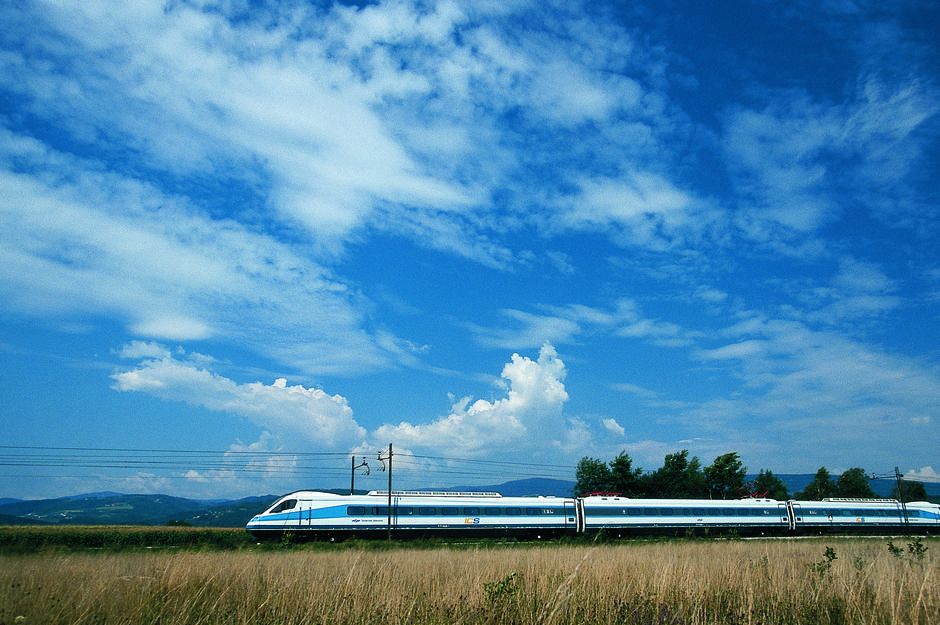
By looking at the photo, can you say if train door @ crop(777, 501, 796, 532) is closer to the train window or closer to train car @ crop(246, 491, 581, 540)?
train car @ crop(246, 491, 581, 540)

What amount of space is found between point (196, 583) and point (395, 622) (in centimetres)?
360

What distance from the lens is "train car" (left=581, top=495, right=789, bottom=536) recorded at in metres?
45.1

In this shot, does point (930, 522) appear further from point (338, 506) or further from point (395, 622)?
point (395, 622)

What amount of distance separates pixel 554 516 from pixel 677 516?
1155 cm

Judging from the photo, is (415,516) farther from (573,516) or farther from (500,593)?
(500,593)

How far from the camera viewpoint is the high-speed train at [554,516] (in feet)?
124

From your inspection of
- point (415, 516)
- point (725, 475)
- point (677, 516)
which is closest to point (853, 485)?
point (725, 475)

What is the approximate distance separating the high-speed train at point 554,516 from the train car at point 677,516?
0.27 feet

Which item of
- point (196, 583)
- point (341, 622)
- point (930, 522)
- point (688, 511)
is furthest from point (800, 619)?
point (930, 522)

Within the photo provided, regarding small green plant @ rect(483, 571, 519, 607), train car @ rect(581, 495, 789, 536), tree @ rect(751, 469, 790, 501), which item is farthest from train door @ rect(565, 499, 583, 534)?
tree @ rect(751, 469, 790, 501)

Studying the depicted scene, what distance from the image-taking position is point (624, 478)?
84750 mm

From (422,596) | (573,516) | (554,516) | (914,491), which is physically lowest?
(914,491)

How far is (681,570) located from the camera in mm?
10188

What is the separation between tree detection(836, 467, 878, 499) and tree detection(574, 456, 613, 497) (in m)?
60.9
